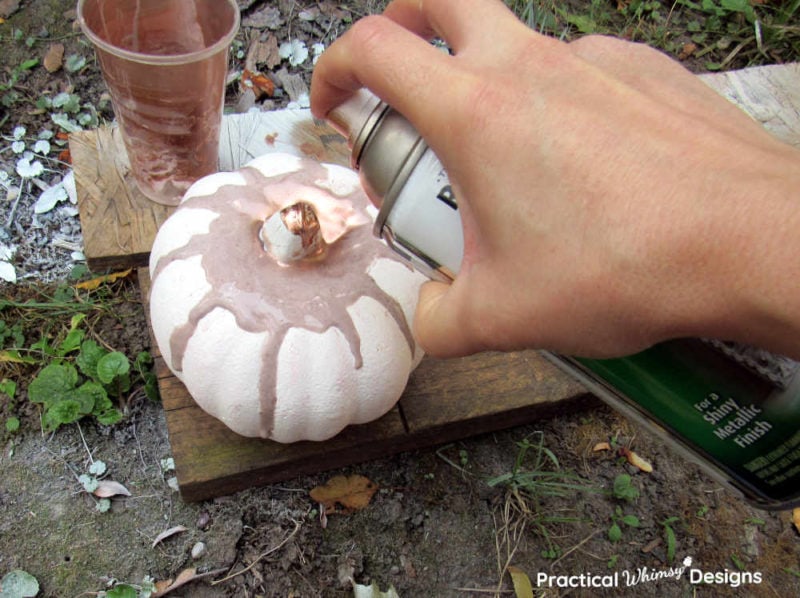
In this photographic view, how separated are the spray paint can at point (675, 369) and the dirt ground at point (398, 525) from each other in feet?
1.78

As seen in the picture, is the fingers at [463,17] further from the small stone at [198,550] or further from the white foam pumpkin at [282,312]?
the small stone at [198,550]

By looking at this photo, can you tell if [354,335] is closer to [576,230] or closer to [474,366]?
[474,366]

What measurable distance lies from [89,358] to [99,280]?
0.65 feet

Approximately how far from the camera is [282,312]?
1.02m

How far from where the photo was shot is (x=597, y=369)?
32.6 inches

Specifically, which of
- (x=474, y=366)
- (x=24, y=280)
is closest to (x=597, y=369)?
(x=474, y=366)

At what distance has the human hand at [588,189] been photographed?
563 millimetres

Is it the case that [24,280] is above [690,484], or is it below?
below

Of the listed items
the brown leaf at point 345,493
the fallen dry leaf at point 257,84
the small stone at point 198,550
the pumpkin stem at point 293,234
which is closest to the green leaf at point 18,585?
the small stone at point 198,550

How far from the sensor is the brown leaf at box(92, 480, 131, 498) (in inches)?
49.8

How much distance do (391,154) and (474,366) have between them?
657 millimetres

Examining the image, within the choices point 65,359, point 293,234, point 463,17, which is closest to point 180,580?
Result: point 65,359

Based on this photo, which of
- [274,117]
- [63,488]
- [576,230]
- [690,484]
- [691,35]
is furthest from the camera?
[691,35]

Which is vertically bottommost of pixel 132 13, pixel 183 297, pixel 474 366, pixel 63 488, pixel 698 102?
pixel 63 488
